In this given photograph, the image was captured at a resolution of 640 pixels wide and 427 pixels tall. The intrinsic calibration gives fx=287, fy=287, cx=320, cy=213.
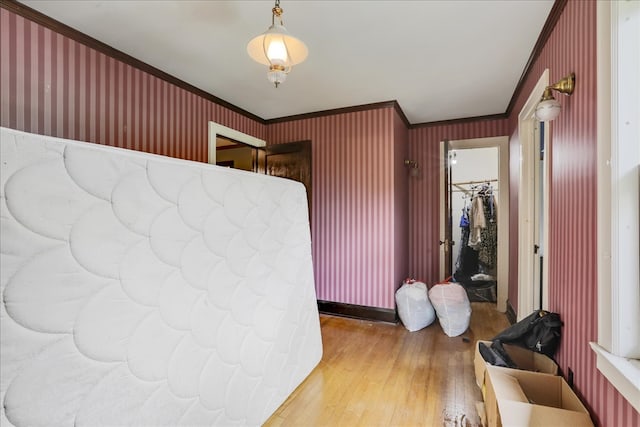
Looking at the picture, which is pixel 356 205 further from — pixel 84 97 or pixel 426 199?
pixel 84 97

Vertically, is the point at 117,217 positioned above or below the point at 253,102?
below

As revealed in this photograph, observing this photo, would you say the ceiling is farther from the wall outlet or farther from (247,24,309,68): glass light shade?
the wall outlet

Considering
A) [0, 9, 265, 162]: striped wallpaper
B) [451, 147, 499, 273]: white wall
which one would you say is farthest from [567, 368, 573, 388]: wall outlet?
[451, 147, 499, 273]: white wall

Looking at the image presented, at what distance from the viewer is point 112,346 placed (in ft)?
2.95

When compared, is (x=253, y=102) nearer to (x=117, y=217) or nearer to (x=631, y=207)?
(x=117, y=217)

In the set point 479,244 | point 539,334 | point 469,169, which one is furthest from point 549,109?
point 469,169

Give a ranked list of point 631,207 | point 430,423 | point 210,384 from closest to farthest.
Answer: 1. point 631,207
2. point 210,384
3. point 430,423

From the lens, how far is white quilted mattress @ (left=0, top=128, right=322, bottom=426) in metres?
0.73

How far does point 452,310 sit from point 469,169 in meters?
3.16

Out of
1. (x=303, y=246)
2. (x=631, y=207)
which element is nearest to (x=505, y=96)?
(x=631, y=207)

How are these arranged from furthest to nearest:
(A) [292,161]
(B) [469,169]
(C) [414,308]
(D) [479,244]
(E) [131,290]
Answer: (B) [469,169] < (D) [479,244] < (A) [292,161] < (C) [414,308] < (E) [131,290]

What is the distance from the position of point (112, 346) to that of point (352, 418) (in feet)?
4.60

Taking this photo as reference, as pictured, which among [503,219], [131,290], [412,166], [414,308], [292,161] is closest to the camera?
[131,290]

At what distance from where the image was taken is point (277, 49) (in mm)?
1489
